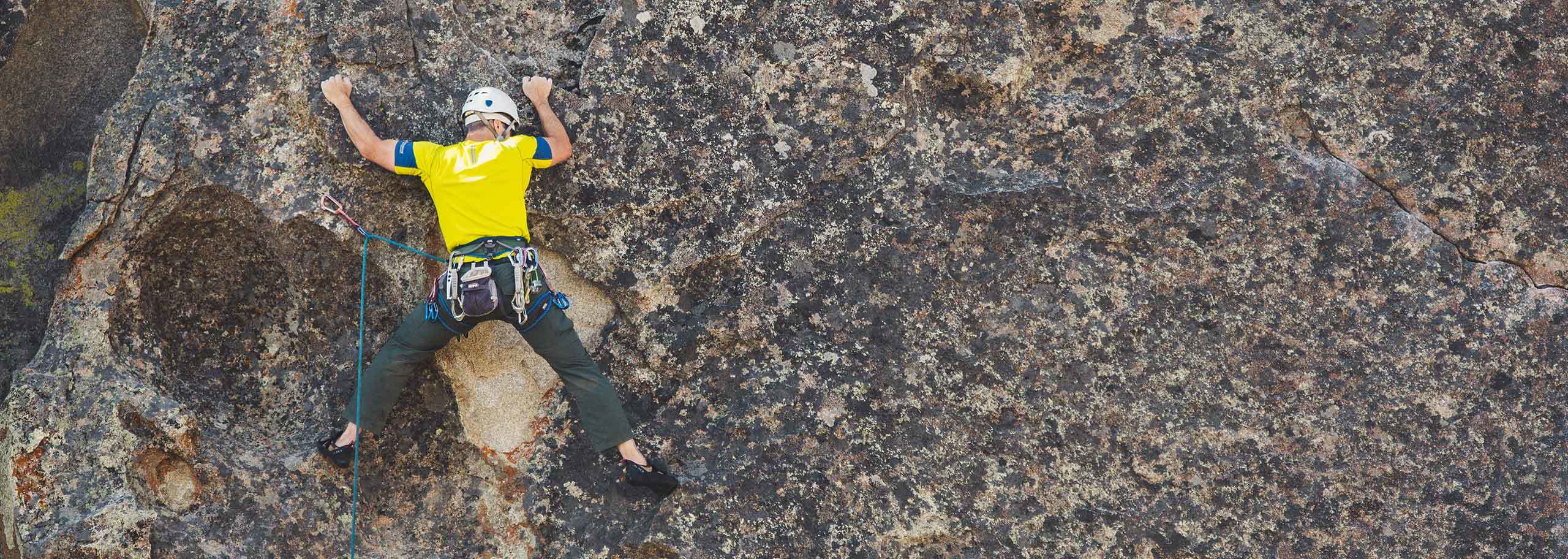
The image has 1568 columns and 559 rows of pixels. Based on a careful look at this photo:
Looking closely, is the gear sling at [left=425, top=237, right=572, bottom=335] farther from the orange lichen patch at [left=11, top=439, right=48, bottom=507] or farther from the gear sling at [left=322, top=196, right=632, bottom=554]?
→ the orange lichen patch at [left=11, top=439, right=48, bottom=507]

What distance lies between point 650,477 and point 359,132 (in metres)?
1.83

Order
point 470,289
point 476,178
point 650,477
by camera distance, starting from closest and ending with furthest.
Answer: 1. point 470,289
2. point 476,178
3. point 650,477

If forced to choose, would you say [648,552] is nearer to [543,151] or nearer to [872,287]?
[872,287]

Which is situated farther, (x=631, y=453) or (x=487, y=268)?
(x=631, y=453)

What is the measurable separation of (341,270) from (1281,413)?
3.94m

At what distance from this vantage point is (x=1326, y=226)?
4.23 m

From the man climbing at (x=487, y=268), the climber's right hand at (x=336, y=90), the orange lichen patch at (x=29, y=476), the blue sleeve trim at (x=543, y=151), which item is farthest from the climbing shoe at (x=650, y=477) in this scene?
the orange lichen patch at (x=29, y=476)

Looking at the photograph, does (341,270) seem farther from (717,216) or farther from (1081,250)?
(1081,250)

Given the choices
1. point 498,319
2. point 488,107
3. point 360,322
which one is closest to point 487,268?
point 498,319

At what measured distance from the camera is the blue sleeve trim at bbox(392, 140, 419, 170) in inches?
166

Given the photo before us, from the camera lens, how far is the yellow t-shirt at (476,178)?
415 centimetres

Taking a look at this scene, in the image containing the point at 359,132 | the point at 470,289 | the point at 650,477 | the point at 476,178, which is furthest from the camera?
the point at 650,477

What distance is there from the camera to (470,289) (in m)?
4.04

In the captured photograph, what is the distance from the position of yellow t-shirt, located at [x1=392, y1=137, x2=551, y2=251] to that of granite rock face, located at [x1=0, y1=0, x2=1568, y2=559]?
0.23m
